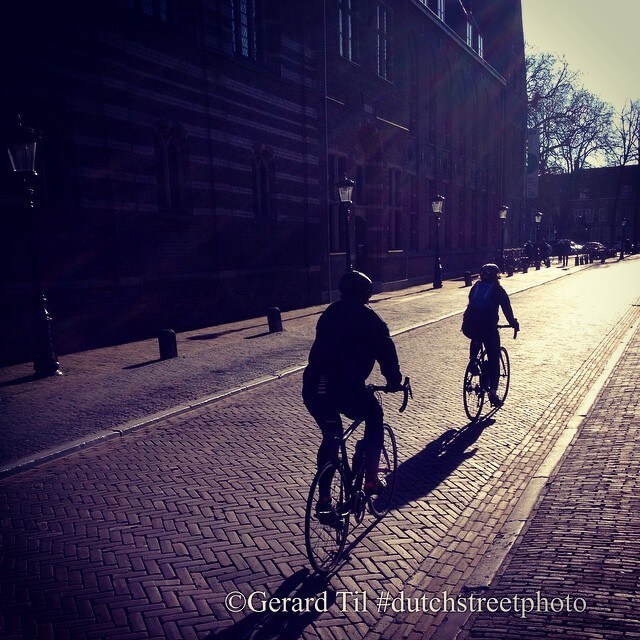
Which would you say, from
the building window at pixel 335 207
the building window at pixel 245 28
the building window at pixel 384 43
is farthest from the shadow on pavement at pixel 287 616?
the building window at pixel 384 43

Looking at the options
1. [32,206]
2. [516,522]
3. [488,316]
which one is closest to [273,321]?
[32,206]

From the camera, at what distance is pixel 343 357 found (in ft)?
12.3

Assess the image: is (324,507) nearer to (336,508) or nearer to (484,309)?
(336,508)

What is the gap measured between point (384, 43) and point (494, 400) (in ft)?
72.2

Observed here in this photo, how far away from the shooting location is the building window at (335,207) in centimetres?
2170

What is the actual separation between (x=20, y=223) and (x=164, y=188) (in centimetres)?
413

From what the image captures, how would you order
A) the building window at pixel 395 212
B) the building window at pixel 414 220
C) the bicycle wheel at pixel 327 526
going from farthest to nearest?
the building window at pixel 414 220
the building window at pixel 395 212
the bicycle wheel at pixel 327 526

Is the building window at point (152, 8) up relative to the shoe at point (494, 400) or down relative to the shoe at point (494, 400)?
up

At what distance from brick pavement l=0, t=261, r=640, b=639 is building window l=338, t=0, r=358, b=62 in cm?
1824

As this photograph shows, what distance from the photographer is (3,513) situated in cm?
471

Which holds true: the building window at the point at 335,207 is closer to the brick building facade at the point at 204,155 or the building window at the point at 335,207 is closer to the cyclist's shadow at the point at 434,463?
the brick building facade at the point at 204,155

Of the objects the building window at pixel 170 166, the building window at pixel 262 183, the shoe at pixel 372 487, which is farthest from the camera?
the building window at pixel 262 183

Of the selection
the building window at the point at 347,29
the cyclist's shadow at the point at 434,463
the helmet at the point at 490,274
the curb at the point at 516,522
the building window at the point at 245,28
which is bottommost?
the curb at the point at 516,522

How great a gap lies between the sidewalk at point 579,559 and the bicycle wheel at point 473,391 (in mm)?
1371
